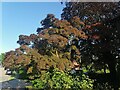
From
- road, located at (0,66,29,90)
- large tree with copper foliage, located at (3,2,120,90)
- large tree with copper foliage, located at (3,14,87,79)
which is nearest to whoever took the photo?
large tree with copper foliage, located at (3,14,87,79)

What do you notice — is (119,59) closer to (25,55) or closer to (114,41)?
(114,41)

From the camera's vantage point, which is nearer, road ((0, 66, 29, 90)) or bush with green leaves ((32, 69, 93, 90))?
bush with green leaves ((32, 69, 93, 90))

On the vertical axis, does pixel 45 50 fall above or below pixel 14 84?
above

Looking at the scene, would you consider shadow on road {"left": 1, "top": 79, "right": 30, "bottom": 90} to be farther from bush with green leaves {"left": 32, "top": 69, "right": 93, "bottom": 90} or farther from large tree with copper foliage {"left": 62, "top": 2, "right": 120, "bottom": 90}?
large tree with copper foliage {"left": 62, "top": 2, "right": 120, "bottom": 90}

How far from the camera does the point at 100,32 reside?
7.87 m

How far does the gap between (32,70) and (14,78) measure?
1405 mm

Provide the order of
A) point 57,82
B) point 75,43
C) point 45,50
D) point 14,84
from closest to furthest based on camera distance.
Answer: point 57,82
point 45,50
point 14,84
point 75,43

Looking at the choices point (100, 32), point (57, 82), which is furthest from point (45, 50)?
point (100, 32)

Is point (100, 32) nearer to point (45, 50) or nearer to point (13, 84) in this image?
point (45, 50)

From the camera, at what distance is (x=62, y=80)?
273 inches

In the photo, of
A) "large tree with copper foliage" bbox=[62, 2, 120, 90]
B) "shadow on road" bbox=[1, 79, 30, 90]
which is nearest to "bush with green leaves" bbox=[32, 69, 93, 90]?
"shadow on road" bbox=[1, 79, 30, 90]

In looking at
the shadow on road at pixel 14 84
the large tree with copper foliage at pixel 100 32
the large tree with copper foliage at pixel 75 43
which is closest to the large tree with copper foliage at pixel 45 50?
the large tree with copper foliage at pixel 75 43

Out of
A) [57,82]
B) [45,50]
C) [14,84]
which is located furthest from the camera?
[14,84]

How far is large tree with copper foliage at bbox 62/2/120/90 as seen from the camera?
308 inches
